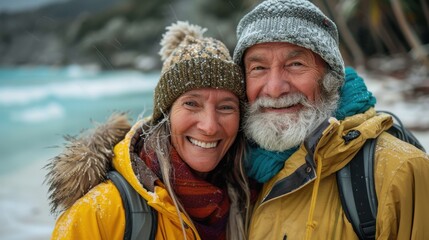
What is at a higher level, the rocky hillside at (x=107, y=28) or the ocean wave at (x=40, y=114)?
the rocky hillside at (x=107, y=28)

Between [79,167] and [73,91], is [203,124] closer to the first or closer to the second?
[79,167]

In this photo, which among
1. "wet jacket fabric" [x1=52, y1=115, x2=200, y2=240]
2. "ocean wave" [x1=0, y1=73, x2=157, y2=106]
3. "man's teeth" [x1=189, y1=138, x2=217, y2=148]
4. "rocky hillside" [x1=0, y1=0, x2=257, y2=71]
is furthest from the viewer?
"rocky hillside" [x1=0, y1=0, x2=257, y2=71]

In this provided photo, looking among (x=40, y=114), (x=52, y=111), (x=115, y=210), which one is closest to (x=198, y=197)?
(x=115, y=210)

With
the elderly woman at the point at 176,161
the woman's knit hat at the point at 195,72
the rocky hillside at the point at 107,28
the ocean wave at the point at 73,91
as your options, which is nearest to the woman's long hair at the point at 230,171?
the elderly woman at the point at 176,161

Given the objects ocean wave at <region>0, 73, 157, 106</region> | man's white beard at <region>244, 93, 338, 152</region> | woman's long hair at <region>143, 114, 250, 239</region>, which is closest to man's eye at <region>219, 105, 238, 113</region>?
man's white beard at <region>244, 93, 338, 152</region>

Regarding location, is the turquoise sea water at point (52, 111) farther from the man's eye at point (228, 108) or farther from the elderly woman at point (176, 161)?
the man's eye at point (228, 108)

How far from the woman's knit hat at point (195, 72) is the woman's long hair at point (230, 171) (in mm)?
134

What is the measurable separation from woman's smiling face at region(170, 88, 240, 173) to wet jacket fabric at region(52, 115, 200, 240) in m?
0.27

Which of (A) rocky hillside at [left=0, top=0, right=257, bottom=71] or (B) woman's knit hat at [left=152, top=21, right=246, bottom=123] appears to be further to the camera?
(A) rocky hillside at [left=0, top=0, right=257, bottom=71]

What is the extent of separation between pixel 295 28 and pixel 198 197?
3.51 feet

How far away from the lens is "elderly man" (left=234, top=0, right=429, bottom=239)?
170 cm

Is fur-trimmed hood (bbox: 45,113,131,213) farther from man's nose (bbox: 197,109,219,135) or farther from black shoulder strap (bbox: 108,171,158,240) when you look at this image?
man's nose (bbox: 197,109,219,135)

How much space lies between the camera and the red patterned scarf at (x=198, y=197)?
2.10 m

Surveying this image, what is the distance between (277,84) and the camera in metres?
2.11
